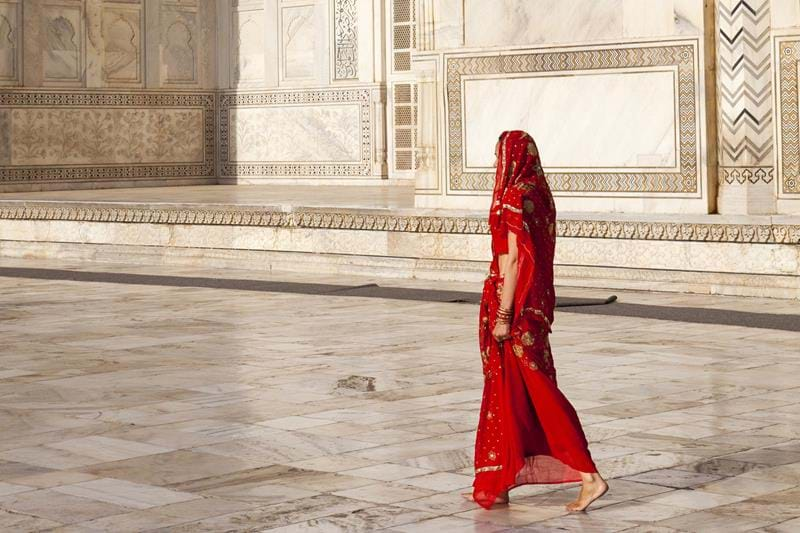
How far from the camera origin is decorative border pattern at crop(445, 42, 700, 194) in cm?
865

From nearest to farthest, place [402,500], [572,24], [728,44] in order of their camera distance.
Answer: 1. [402,500]
2. [728,44]
3. [572,24]

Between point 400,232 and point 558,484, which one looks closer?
point 558,484

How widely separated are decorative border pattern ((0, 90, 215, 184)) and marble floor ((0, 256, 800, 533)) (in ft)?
24.0

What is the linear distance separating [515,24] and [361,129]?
5.63m

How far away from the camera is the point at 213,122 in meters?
16.3

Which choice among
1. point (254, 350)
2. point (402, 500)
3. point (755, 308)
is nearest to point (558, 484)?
point (402, 500)

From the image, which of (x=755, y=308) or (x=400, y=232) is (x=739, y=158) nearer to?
(x=755, y=308)

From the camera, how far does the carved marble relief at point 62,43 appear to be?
1518cm

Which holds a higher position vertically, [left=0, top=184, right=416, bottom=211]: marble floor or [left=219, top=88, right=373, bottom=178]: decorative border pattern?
[left=219, top=88, right=373, bottom=178]: decorative border pattern

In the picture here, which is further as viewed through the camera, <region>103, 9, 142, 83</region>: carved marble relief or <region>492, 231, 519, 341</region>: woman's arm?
<region>103, 9, 142, 83</region>: carved marble relief

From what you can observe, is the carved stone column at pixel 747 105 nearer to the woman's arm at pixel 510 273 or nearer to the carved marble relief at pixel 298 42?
the woman's arm at pixel 510 273

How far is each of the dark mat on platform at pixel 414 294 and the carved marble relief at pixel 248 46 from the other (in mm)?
5420

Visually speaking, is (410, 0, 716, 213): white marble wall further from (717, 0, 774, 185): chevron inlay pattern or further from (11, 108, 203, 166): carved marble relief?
(11, 108, 203, 166): carved marble relief

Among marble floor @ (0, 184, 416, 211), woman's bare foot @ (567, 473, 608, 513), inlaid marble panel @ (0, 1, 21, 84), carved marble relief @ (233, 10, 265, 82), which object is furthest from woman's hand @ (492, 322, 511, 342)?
carved marble relief @ (233, 10, 265, 82)
